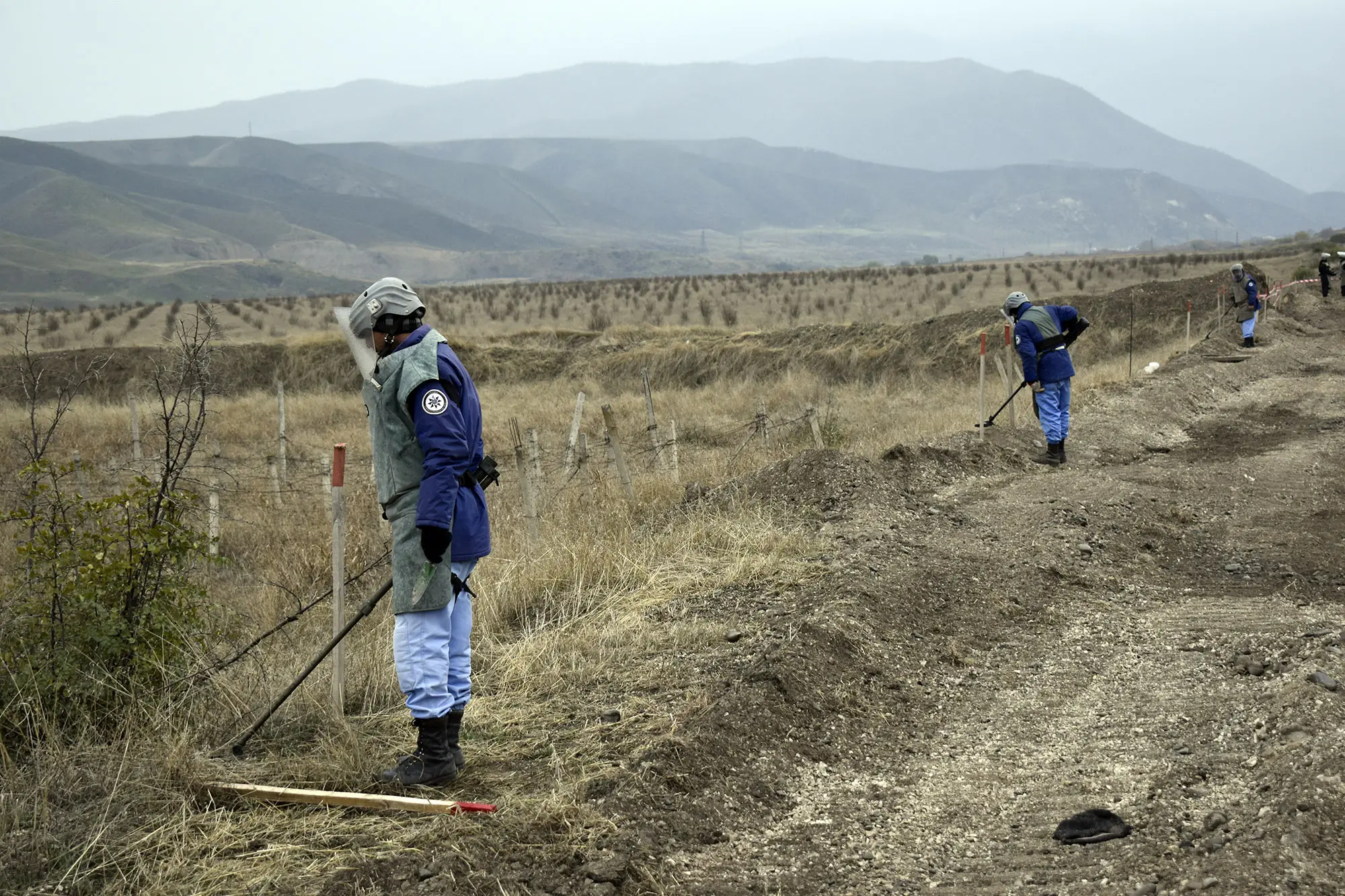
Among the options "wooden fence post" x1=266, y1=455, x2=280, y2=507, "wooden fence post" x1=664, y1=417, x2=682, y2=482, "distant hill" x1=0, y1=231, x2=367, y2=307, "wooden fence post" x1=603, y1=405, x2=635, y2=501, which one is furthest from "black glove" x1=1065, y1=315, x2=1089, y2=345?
"distant hill" x1=0, y1=231, x2=367, y2=307

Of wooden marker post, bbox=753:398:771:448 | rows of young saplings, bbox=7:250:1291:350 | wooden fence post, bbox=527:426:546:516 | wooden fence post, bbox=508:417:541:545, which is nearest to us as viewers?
wooden fence post, bbox=508:417:541:545

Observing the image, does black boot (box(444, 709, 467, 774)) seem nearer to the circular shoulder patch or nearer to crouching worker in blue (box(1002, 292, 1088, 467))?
the circular shoulder patch

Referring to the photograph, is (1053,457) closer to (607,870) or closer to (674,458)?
(674,458)

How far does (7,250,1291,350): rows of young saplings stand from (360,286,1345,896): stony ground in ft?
84.0

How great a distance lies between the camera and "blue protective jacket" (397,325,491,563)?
484cm

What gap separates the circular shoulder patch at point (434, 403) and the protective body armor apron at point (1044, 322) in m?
9.26

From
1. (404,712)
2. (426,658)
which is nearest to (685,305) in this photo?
(404,712)

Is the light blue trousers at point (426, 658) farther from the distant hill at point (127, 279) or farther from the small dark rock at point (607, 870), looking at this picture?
the distant hill at point (127, 279)

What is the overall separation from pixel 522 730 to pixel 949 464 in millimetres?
7312

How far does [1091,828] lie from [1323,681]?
1674mm

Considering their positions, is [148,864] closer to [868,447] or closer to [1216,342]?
[868,447]

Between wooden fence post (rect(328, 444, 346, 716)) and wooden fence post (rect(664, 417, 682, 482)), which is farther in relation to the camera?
wooden fence post (rect(664, 417, 682, 482))

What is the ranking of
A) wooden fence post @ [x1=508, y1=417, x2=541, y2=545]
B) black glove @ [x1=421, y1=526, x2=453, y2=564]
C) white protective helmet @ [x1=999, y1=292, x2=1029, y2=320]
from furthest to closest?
white protective helmet @ [x1=999, y1=292, x2=1029, y2=320]
wooden fence post @ [x1=508, y1=417, x2=541, y2=545]
black glove @ [x1=421, y1=526, x2=453, y2=564]

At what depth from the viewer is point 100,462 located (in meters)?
20.4
